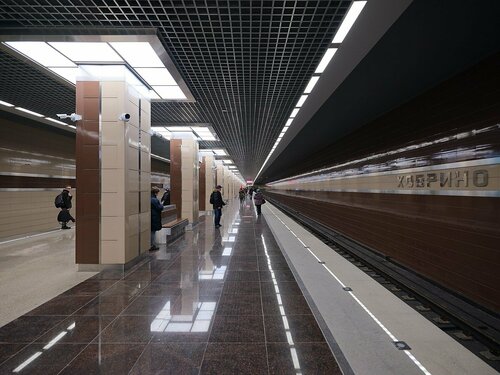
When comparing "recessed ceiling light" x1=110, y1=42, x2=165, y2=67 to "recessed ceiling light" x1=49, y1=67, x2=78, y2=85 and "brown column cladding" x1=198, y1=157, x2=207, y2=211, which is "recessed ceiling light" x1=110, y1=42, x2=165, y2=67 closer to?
"recessed ceiling light" x1=49, y1=67, x2=78, y2=85

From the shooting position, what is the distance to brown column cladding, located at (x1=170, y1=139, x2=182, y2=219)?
36.8 ft

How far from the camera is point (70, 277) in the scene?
4828mm

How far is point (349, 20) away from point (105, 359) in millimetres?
4495

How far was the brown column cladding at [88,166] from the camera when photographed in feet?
16.6

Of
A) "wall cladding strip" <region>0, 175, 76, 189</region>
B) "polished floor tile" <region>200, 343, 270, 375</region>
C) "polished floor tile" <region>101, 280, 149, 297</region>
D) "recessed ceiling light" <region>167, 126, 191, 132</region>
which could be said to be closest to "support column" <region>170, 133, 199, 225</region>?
"recessed ceiling light" <region>167, 126, 191, 132</region>

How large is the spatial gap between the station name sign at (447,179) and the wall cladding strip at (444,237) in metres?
0.19

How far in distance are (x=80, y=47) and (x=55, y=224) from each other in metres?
8.98

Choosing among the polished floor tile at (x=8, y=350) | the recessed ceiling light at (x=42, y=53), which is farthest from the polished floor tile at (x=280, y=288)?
the recessed ceiling light at (x=42, y=53)

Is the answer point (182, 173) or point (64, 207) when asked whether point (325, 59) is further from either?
point (64, 207)

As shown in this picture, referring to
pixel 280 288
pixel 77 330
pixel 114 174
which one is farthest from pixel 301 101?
pixel 77 330

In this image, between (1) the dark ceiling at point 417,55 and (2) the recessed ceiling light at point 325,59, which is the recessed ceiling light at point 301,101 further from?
(2) the recessed ceiling light at point 325,59

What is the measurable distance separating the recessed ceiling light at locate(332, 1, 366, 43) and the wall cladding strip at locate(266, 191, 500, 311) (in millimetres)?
2651

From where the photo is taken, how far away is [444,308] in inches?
139

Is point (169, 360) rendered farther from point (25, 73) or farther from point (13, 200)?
point (13, 200)
